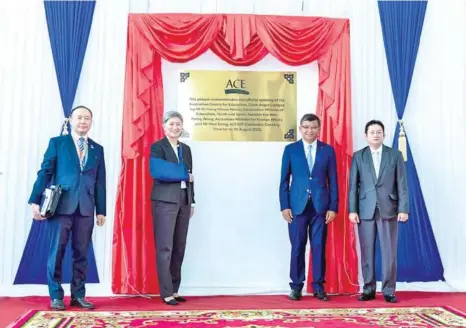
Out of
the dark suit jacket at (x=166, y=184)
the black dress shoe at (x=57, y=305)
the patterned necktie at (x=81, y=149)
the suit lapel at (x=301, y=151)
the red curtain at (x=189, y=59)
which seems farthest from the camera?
the red curtain at (x=189, y=59)

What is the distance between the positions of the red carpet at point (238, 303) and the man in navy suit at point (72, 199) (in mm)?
230

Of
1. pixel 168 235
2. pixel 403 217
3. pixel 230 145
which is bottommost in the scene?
pixel 168 235

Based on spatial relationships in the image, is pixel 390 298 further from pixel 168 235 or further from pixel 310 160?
pixel 168 235

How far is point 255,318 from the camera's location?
111 inches

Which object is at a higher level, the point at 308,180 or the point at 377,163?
the point at 377,163

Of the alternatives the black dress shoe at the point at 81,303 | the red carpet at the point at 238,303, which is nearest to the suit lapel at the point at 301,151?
the red carpet at the point at 238,303

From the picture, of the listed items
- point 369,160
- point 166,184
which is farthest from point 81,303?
point 369,160

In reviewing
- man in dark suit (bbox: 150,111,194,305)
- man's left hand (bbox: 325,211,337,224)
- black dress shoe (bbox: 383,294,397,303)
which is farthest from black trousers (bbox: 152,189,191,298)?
black dress shoe (bbox: 383,294,397,303)

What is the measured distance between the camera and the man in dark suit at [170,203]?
10.7ft

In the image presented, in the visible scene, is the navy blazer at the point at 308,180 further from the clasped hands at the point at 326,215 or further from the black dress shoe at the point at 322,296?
the black dress shoe at the point at 322,296

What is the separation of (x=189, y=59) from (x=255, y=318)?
2.11 meters

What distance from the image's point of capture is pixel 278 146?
3969 millimetres

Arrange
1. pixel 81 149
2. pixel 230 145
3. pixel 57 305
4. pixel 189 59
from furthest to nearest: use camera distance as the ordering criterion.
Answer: pixel 230 145 → pixel 189 59 → pixel 81 149 → pixel 57 305

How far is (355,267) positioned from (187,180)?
1.61 metres
